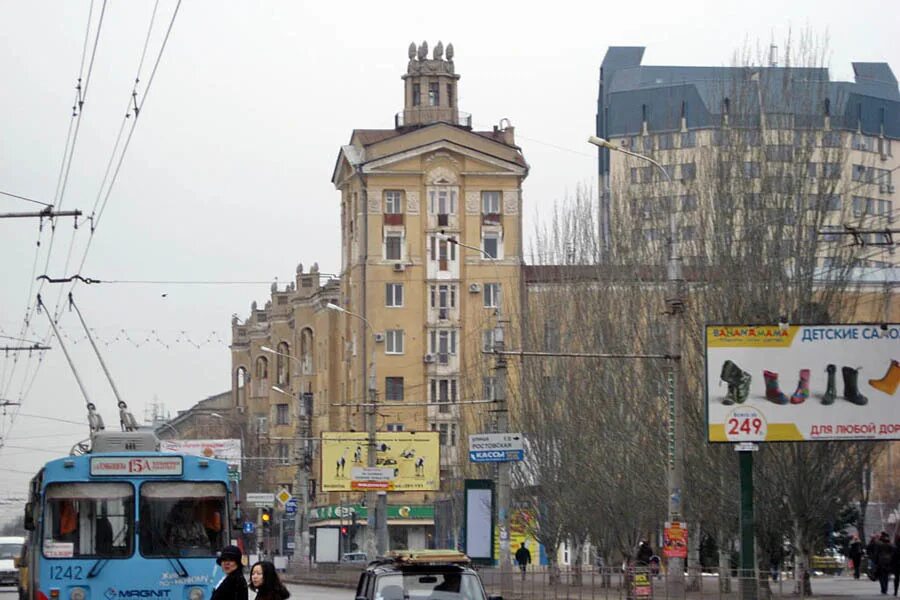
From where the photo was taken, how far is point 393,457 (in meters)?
65.2

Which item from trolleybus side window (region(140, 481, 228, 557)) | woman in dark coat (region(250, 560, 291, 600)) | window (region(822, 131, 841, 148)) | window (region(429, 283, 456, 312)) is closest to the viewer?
woman in dark coat (region(250, 560, 291, 600))

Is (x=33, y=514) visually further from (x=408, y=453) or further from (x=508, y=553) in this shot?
(x=408, y=453)

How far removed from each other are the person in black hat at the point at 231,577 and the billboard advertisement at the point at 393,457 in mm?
50478

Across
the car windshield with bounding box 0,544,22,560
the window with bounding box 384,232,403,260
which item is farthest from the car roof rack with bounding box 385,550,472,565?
the window with bounding box 384,232,403,260

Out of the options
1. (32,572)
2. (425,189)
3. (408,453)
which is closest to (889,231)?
(32,572)

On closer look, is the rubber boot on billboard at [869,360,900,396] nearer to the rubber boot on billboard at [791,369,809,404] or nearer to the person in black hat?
the rubber boot on billboard at [791,369,809,404]

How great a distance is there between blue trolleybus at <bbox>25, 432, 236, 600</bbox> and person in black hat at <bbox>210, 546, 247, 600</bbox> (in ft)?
26.1

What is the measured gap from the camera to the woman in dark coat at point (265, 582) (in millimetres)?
13617

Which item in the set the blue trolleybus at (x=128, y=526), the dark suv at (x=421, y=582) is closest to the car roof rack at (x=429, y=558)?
the dark suv at (x=421, y=582)

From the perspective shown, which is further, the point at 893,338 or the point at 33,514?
the point at 893,338

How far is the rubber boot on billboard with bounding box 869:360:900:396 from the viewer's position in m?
33.6

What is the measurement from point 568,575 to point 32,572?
23.3 metres

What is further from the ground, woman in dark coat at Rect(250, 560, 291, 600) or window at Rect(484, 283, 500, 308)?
window at Rect(484, 283, 500, 308)

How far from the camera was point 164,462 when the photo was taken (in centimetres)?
2211
